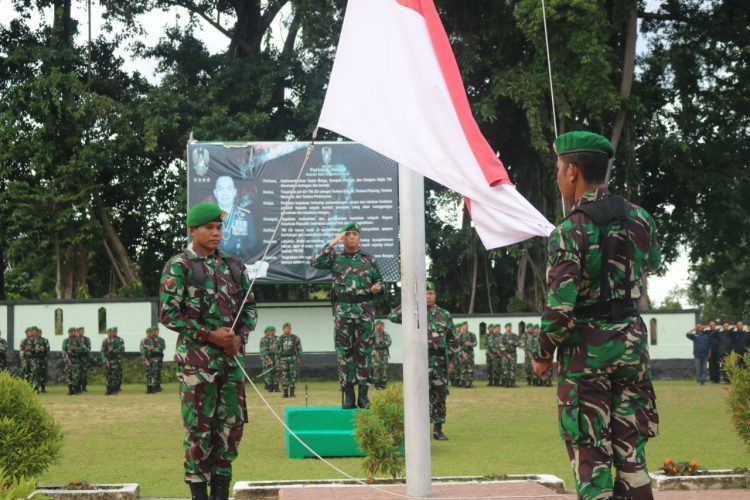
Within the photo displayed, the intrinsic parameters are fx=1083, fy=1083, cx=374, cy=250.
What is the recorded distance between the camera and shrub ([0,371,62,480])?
26.6ft

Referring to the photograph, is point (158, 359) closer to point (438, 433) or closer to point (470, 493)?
point (438, 433)

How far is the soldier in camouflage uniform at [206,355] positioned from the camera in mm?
7230

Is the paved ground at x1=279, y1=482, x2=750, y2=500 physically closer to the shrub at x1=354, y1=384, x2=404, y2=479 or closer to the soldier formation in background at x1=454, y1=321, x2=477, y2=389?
the shrub at x1=354, y1=384, x2=404, y2=479

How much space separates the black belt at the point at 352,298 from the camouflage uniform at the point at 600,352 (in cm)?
673

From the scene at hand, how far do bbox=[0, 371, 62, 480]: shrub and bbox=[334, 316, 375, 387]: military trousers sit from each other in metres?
4.27

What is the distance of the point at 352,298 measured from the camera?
474 inches

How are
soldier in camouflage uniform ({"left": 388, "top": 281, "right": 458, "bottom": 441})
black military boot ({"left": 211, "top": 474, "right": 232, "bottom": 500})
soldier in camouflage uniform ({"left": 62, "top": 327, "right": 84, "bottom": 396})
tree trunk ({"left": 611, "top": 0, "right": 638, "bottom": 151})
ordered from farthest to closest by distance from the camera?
tree trunk ({"left": 611, "top": 0, "right": 638, "bottom": 151}), soldier in camouflage uniform ({"left": 62, "top": 327, "right": 84, "bottom": 396}), soldier in camouflage uniform ({"left": 388, "top": 281, "right": 458, "bottom": 441}), black military boot ({"left": 211, "top": 474, "right": 232, "bottom": 500})

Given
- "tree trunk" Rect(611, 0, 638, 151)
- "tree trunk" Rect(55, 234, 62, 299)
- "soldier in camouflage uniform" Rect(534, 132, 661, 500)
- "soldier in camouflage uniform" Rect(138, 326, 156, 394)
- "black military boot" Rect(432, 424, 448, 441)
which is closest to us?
"soldier in camouflage uniform" Rect(534, 132, 661, 500)

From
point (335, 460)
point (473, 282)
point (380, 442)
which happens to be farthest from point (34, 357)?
point (380, 442)

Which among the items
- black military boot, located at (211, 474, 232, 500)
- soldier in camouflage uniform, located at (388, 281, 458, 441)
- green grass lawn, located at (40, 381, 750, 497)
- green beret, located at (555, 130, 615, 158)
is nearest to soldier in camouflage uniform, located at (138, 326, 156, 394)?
green grass lawn, located at (40, 381, 750, 497)

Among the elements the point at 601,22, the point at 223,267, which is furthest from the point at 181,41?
the point at 223,267

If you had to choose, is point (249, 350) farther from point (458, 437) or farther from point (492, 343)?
point (458, 437)

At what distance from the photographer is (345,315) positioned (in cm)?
1214

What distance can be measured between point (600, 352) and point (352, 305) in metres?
6.99
